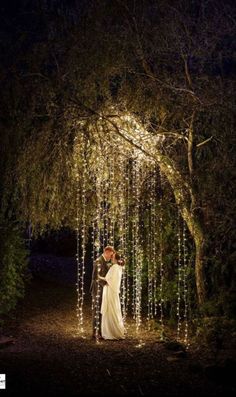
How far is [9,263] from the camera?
11281 mm

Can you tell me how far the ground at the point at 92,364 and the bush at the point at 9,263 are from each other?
396 mm

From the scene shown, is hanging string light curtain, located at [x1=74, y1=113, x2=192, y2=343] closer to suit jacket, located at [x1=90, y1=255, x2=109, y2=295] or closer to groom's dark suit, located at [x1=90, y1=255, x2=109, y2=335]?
groom's dark suit, located at [x1=90, y1=255, x2=109, y2=335]

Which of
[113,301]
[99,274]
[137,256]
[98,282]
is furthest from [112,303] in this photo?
[137,256]

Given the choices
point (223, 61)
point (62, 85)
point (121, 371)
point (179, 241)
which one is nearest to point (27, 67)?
point (62, 85)

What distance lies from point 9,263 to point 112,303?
2.54m

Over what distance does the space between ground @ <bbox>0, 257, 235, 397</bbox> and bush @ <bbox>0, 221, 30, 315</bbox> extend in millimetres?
396

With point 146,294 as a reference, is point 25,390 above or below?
below

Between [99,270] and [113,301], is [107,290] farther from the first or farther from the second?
[99,270]

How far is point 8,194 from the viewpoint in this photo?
32.4 feet

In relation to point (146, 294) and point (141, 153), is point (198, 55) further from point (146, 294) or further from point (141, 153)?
point (146, 294)

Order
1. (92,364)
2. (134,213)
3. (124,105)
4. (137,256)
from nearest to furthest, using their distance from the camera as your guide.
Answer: (92,364), (124,105), (134,213), (137,256)

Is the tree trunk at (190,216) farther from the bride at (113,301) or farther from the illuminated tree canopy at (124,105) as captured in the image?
the bride at (113,301)

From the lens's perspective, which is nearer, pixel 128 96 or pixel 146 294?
pixel 128 96

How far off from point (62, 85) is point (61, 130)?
0.74m
